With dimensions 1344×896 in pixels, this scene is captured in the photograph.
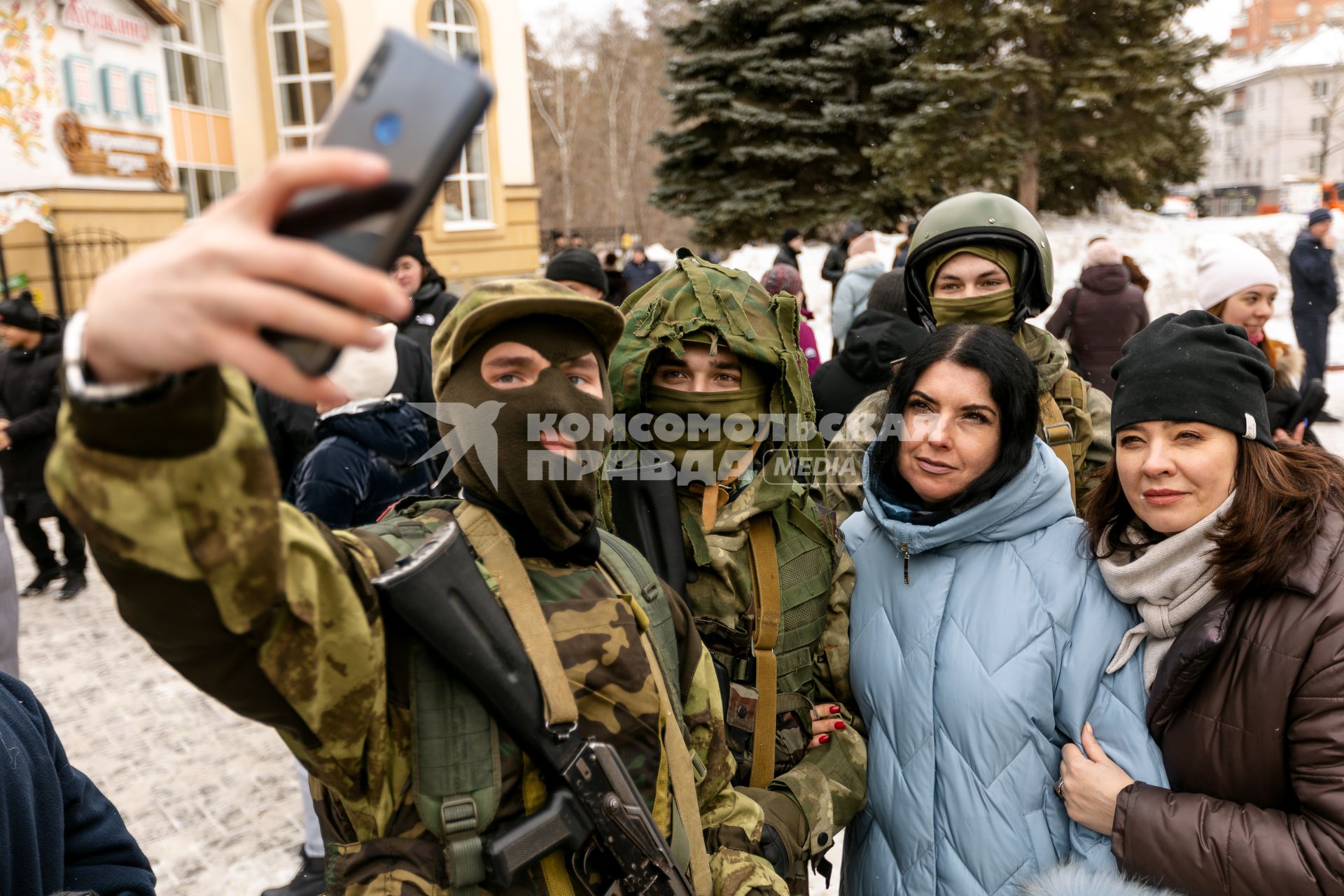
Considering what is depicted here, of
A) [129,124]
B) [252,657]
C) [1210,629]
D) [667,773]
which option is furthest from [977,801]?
[129,124]

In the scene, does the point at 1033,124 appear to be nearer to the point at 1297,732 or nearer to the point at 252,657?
the point at 1297,732

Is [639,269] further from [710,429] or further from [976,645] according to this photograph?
[976,645]

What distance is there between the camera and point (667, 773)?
151cm

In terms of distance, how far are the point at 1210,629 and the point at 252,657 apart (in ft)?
5.27

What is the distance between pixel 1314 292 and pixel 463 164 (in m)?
15.4

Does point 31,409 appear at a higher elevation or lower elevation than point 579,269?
lower

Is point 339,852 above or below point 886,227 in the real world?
below

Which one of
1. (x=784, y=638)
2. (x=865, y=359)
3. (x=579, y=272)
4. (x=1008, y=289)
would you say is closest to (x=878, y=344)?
(x=865, y=359)

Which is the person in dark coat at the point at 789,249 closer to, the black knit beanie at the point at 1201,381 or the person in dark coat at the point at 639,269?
the person in dark coat at the point at 639,269

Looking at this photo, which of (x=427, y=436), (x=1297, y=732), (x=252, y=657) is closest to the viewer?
(x=252, y=657)

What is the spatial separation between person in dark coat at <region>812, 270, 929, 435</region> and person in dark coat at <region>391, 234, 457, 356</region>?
2.06 metres

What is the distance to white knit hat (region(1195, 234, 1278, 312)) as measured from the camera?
137 inches

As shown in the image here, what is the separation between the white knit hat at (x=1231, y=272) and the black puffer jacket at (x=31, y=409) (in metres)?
6.52

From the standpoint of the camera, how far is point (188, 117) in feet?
56.0
